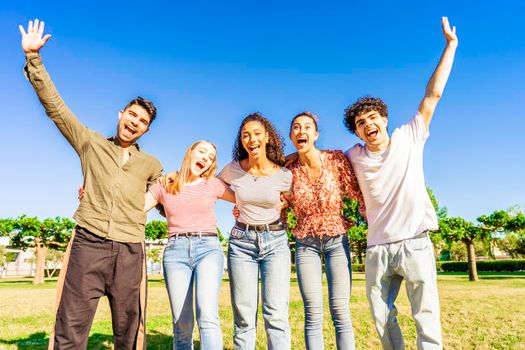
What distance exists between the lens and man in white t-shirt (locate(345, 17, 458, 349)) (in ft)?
12.9

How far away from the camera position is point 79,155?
4.25 m

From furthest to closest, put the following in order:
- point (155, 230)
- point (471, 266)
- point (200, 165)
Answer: point (155, 230)
point (471, 266)
point (200, 165)

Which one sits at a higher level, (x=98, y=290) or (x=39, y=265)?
(x=98, y=290)

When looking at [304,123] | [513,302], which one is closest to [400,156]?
[304,123]

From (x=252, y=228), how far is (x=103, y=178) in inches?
67.9

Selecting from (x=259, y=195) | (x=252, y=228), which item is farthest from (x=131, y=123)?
(x=252, y=228)

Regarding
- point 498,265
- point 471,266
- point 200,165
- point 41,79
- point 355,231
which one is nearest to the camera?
point 41,79

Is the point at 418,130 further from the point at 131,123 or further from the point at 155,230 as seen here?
the point at 155,230

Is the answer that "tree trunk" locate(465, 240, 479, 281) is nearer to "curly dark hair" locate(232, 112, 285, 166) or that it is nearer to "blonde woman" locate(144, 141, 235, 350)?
"curly dark hair" locate(232, 112, 285, 166)

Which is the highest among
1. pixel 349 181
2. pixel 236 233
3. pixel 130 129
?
pixel 130 129

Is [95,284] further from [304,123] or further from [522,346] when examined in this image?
[522,346]

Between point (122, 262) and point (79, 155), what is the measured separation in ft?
4.25

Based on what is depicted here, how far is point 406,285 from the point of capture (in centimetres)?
399

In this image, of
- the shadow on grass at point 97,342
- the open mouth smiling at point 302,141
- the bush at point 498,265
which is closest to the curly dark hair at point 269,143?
the open mouth smiling at point 302,141
